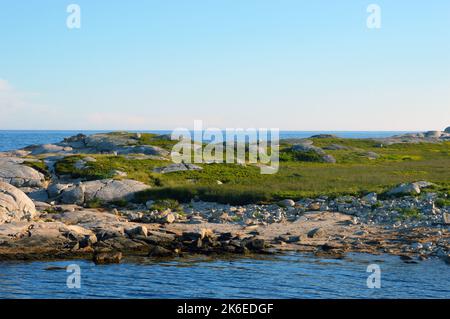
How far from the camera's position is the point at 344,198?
135 ft

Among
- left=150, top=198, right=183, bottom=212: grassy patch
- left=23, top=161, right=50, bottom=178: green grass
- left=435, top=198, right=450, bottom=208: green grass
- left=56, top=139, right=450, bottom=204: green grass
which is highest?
left=23, top=161, right=50, bottom=178: green grass

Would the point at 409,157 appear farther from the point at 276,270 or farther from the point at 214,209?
the point at 276,270

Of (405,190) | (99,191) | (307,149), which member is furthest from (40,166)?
(307,149)

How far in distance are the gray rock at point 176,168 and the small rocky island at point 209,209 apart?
0.09m

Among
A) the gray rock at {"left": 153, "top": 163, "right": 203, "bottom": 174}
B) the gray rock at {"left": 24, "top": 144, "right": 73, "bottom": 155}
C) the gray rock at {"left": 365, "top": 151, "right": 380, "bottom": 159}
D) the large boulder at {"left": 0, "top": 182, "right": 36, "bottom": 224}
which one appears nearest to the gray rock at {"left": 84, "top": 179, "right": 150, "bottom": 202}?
the gray rock at {"left": 153, "top": 163, "right": 203, "bottom": 174}

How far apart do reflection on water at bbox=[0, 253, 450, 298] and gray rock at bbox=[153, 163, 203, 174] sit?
2672 centimetres

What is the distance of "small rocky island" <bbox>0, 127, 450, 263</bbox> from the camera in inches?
1173

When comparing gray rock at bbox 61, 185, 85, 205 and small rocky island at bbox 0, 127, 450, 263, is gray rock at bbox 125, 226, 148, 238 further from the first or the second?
gray rock at bbox 61, 185, 85, 205

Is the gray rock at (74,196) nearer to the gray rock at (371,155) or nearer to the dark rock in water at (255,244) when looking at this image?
the dark rock in water at (255,244)

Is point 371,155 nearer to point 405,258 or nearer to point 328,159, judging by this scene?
point 328,159

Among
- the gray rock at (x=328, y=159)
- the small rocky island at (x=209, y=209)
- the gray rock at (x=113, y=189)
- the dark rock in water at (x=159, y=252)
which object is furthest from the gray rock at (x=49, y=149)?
the dark rock in water at (x=159, y=252)
